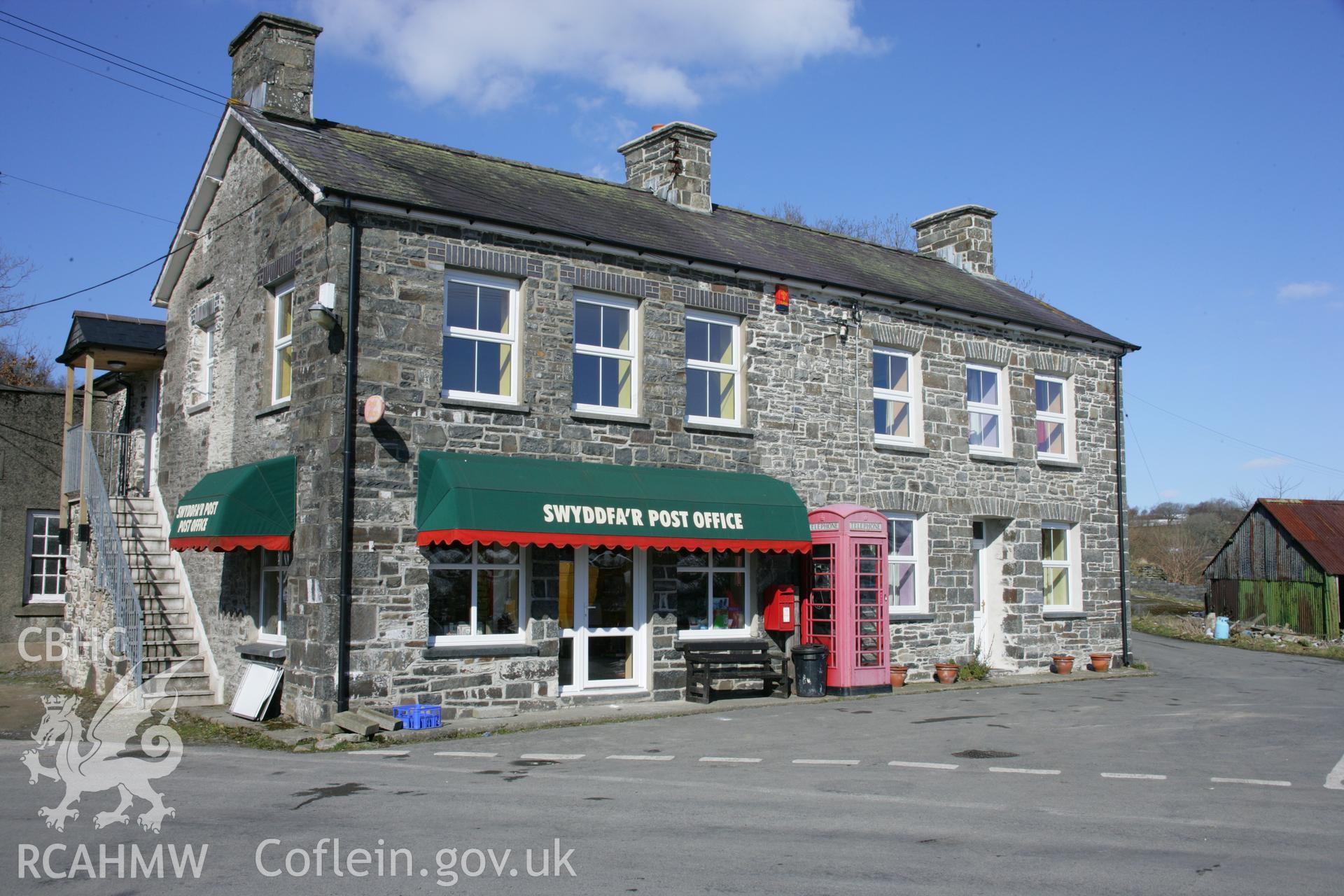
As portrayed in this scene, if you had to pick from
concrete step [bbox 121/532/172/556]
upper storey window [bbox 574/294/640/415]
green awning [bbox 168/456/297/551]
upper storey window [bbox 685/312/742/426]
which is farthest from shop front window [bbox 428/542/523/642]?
concrete step [bbox 121/532/172/556]

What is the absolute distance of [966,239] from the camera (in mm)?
24438

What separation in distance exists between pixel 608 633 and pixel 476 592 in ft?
6.76

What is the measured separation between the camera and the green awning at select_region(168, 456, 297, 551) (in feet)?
46.2

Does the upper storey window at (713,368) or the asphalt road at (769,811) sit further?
the upper storey window at (713,368)

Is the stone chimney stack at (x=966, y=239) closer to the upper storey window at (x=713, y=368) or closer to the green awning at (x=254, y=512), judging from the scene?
the upper storey window at (x=713, y=368)

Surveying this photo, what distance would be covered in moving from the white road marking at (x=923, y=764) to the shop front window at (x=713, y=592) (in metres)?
5.72

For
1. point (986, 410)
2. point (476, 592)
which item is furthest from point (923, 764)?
point (986, 410)

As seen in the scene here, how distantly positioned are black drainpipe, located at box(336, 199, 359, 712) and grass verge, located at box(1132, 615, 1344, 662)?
23.7 metres

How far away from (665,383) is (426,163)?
192 inches

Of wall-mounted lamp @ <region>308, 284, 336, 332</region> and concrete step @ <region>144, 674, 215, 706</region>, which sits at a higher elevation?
wall-mounted lamp @ <region>308, 284, 336, 332</region>

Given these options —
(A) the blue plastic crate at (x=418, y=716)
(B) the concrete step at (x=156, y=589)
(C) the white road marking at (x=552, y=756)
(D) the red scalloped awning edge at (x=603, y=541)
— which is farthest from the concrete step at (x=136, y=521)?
(C) the white road marking at (x=552, y=756)

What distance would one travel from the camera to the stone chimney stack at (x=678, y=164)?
19.9m

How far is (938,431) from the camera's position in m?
19.4

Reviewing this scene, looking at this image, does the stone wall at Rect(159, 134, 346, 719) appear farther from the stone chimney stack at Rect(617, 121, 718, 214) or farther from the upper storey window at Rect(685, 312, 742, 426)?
the stone chimney stack at Rect(617, 121, 718, 214)
